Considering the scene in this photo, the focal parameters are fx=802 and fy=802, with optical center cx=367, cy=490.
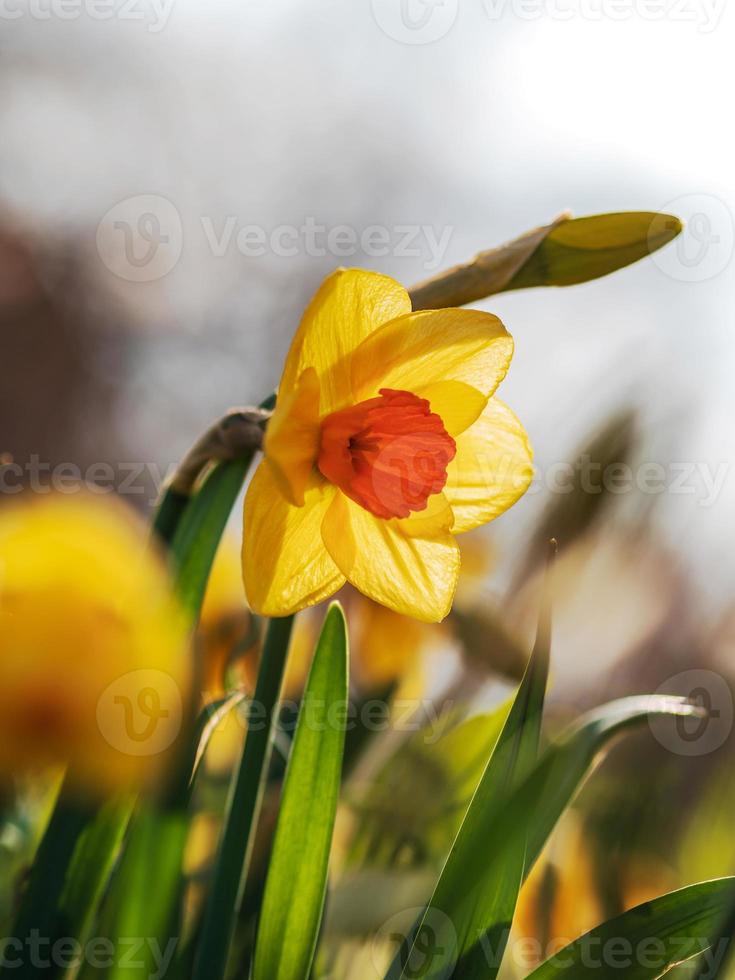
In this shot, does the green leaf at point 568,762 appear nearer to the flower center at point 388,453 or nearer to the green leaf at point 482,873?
the green leaf at point 482,873

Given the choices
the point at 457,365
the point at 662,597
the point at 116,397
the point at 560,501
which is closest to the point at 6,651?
the point at 457,365

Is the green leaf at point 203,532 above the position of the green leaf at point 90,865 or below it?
above

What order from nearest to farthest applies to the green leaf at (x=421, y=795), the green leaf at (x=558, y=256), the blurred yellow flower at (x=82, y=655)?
the blurred yellow flower at (x=82, y=655), the green leaf at (x=558, y=256), the green leaf at (x=421, y=795)

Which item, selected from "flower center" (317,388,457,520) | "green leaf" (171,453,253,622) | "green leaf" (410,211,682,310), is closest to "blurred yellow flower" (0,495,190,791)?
"green leaf" (171,453,253,622)

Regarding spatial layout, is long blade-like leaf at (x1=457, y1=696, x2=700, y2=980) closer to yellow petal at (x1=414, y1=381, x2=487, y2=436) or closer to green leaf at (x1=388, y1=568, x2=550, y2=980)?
green leaf at (x1=388, y1=568, x2=550, y2=980)

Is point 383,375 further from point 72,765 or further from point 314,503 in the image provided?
point 72,765

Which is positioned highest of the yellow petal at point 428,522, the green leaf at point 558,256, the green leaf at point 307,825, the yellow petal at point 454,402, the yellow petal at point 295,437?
the green leaf at point 558,256

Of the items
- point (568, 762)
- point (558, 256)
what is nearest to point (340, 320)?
point (558, 256)

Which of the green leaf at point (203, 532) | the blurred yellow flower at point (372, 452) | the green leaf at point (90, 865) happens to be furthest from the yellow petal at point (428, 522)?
the green leaf at point (90, 865)

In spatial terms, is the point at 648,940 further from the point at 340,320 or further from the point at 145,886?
the point at 340,320
